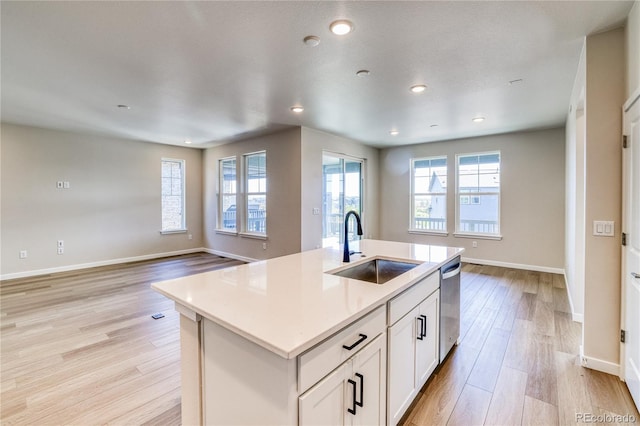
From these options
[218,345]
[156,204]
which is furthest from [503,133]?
[156,204]

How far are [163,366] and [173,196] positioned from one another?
17.4 feet

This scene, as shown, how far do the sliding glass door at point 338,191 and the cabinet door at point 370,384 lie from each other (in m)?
4.25

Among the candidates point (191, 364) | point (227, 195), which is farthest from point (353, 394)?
point (227, 195)

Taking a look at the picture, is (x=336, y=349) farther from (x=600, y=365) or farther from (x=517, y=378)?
(x=600, y=365)

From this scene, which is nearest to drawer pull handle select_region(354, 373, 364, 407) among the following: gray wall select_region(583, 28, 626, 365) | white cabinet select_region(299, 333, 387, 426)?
white cabinet select_region(299, 333, 387, 426)

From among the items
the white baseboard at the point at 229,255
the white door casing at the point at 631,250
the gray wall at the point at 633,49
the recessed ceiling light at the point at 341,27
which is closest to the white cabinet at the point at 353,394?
the white door casing at the point at 631,250

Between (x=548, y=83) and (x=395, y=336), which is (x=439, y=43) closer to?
(x=548, y=83)

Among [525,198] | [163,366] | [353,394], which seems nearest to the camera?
[353,394]

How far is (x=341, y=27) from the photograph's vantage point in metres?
2.11

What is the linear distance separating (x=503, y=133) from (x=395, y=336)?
536 cm

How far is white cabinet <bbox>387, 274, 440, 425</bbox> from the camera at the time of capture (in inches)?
60.9

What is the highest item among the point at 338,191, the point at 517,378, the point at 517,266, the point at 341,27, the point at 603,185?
the point at 341,27

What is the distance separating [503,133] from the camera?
215 inches

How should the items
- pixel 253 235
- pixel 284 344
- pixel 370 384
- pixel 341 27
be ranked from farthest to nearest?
pixel 253 235, pixel 341 27, pixel 370 384, pixel 284 344
